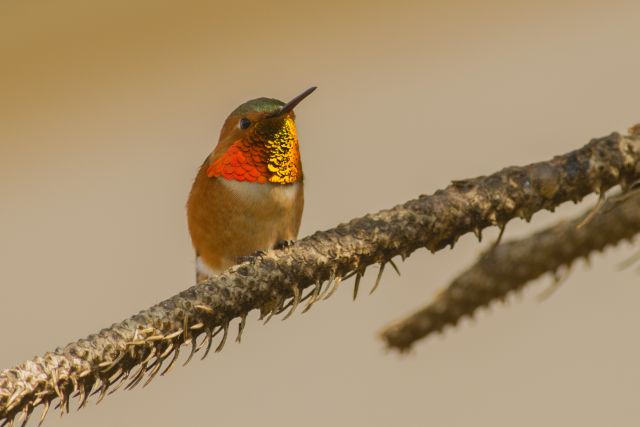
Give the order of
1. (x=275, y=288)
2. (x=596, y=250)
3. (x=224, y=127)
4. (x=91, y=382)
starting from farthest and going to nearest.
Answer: (x=224, y=127)
(x=596, y=250)
(x=275, y=288)
(x=91, y=382)

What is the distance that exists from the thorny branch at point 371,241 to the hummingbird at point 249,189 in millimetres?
635

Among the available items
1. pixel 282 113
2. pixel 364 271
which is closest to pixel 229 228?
pixel 282 113

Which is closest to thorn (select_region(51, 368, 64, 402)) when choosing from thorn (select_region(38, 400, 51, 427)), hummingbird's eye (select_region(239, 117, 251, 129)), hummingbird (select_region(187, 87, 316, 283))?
thorn (select_region(38, 400, 51, 427))

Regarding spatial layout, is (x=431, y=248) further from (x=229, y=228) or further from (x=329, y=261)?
(x=229, y=228)

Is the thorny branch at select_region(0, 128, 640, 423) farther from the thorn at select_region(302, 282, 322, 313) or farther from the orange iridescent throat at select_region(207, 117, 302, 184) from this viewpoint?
the orange iridescent throat at select_region(207, 117, 302, 184)

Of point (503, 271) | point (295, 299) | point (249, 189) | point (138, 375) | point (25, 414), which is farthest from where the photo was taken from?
point (249, 189)

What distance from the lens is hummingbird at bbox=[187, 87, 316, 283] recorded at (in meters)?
1.90

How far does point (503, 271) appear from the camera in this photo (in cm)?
146

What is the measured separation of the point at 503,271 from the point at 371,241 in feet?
1.16

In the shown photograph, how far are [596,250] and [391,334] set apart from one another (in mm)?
375

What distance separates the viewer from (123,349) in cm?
102

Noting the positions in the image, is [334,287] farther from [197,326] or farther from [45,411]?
[45,411]

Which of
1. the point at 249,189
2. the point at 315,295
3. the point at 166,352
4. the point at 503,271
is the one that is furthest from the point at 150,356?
the point at 249,189

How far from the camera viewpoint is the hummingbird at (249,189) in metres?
1.90
